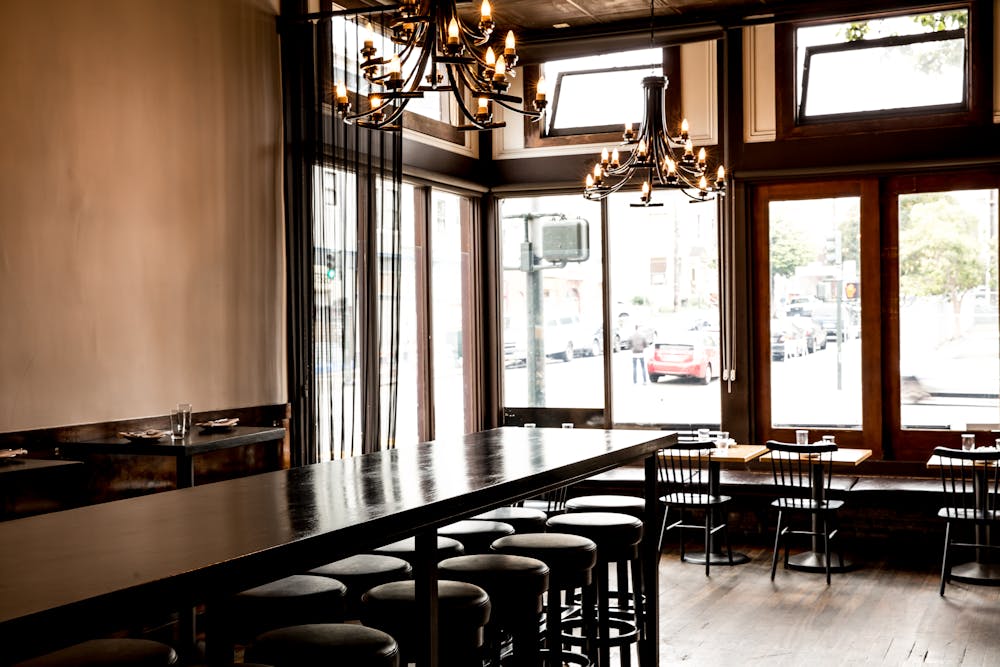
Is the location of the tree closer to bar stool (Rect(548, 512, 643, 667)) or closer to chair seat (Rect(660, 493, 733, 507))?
chair seat (Rect(660, 493, 733, 507))

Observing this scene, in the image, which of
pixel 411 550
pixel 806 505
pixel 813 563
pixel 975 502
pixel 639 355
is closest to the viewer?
pixel 411 550

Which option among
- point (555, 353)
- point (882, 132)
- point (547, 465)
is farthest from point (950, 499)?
point (547, 465)

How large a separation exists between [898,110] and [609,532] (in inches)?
205

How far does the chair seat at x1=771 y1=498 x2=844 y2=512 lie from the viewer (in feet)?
21.9

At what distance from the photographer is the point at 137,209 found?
16.4ft

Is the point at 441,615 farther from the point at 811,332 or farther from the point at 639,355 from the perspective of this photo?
the point at 639,355

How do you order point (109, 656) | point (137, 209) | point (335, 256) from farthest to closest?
1. point (335, 256)
2. point (137, 209)
3. point (109, 656)

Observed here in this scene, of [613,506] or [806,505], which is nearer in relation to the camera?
[613,506]

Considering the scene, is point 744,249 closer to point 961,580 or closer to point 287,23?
point 961,580

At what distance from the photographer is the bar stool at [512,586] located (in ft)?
9.88

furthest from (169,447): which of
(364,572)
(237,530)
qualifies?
(237,530)

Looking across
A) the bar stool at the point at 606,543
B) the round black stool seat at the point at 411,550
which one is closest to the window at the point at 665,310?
the bar stool at the point at 606,543

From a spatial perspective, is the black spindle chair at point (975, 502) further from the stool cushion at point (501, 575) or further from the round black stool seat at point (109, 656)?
the round black stool seat at point (109, 656)

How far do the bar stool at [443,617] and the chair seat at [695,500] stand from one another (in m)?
4.32
